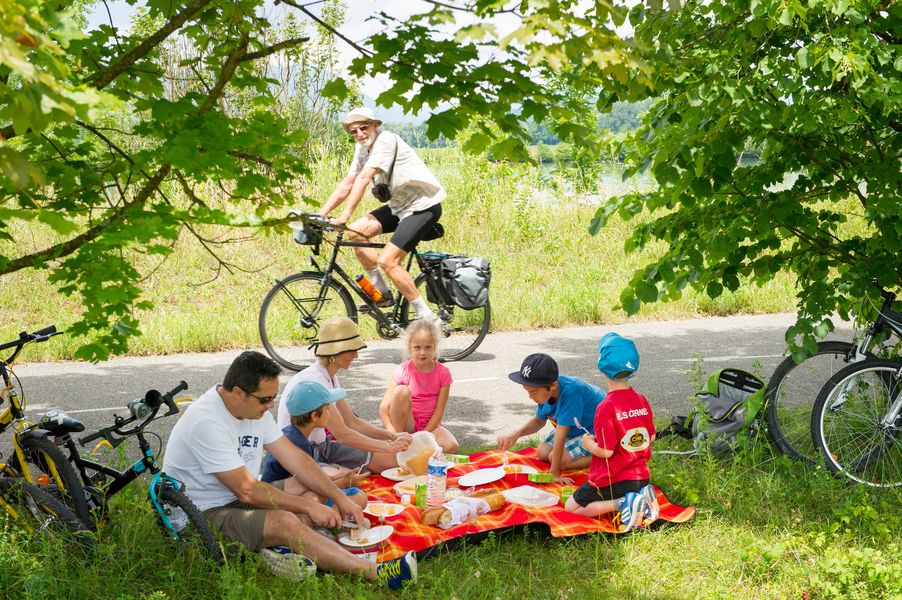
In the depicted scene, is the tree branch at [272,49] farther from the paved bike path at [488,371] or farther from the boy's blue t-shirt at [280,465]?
the paved bike path at [488,371]

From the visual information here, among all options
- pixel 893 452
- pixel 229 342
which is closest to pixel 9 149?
pixel 893 452

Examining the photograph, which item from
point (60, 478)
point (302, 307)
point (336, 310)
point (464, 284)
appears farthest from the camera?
point (336, 310)

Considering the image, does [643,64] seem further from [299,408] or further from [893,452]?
[893,452]

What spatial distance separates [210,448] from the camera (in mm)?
4102

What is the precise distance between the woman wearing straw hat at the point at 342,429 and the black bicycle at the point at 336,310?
234 cm

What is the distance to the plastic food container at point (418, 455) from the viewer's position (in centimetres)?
544

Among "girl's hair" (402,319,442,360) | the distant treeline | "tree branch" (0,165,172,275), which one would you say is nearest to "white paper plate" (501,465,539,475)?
"girl's hair" (402,319,442,360)

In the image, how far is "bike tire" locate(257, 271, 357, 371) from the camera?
8.21m

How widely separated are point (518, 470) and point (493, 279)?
681 cm

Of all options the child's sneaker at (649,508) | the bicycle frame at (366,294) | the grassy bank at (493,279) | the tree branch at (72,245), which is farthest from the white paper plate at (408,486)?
the grassy bank at (493,279)

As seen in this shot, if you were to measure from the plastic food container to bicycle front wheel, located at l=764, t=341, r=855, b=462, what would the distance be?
6.96 feet

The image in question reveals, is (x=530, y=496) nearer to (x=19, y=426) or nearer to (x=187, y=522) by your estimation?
(x=187, y=522)

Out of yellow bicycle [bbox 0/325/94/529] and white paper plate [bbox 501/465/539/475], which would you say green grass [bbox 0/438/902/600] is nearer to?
yellow bicycle [bbox 0/325/94/529]

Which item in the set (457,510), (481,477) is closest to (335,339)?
(481,477)
